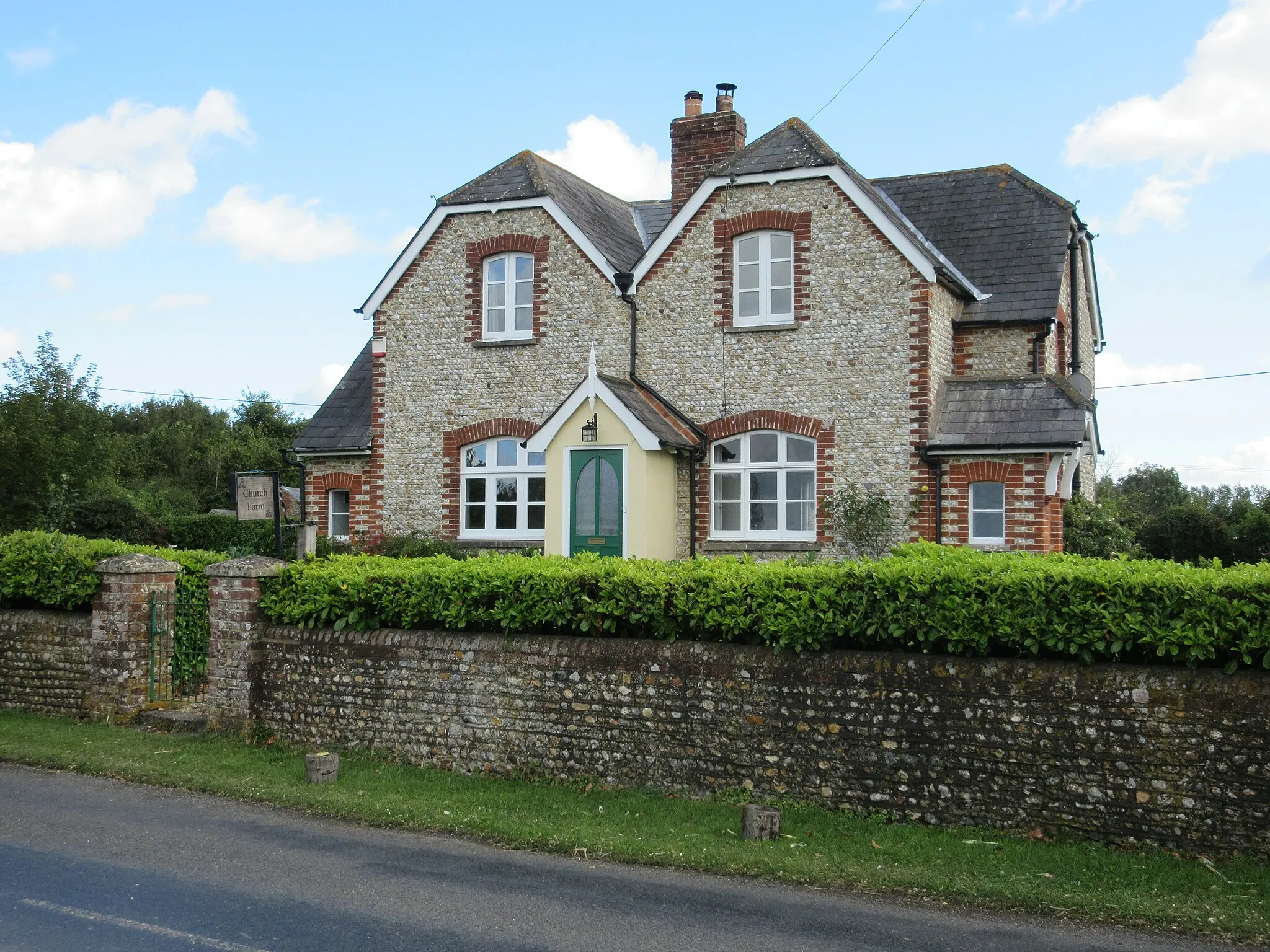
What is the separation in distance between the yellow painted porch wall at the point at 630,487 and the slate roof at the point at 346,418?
4.95 metres

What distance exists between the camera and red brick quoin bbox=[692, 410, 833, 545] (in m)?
17.6

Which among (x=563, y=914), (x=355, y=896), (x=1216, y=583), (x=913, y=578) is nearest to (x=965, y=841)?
(x=913, y=578)

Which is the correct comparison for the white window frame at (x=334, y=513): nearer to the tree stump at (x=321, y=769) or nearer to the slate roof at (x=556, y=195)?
the slate roof at (x=556, y=195)

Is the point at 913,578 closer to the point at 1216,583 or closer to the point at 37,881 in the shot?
the point at 1216,583

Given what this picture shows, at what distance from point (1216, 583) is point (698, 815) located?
409 centimetres

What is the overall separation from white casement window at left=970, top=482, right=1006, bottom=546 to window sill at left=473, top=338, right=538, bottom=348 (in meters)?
7.83

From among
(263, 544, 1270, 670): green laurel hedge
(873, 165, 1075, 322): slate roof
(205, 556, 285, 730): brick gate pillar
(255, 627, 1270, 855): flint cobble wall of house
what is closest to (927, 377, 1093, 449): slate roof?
(873, 165, 1075, 322): slate roof

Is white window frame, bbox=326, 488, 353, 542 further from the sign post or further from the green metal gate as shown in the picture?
the green metal gate

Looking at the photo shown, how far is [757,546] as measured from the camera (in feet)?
58.9

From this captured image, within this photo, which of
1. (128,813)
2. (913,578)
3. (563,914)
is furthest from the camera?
(128,813)

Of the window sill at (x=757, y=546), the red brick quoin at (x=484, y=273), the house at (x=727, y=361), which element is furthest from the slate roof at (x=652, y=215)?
the window sill at (x=757, y=546)

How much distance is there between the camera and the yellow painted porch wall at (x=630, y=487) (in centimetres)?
1744

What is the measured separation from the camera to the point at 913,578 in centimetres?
850

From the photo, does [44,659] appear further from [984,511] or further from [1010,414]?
[1010,414]
